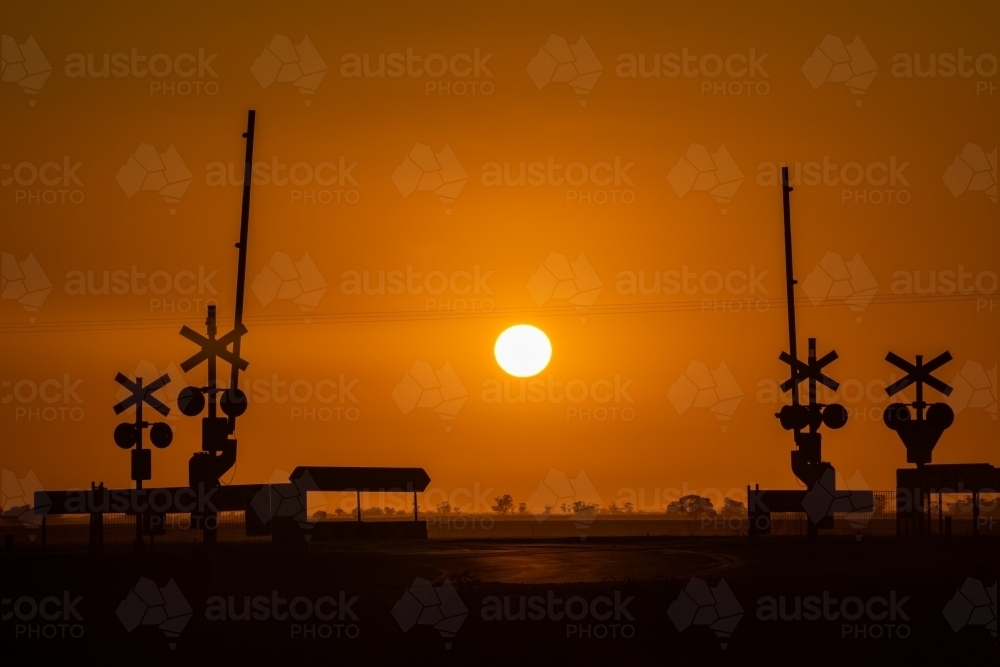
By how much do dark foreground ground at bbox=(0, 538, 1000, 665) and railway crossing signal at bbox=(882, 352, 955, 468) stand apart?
390 inches

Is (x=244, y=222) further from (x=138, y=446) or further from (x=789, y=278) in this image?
(x=789, y=278)

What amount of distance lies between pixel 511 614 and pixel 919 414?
26.4m

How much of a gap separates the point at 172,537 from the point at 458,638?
38.2 metres

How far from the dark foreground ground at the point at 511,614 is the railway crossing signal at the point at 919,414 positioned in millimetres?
9899

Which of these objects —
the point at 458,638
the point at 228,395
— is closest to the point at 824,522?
the point at 228,395

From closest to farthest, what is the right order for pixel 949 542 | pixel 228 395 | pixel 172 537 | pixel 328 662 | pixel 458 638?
pixel 328 662 → pixel 458 638 → pixel 228 395 → pixel 949 542 → pixel 172 537

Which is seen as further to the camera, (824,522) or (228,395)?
(824,522)

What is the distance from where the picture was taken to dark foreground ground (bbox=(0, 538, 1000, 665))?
19078 millimetres

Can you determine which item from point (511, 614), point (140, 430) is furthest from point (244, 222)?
point (511, 614)

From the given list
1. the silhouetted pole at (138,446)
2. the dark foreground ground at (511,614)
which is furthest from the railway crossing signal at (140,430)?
the dark foreground ground at (511,614)

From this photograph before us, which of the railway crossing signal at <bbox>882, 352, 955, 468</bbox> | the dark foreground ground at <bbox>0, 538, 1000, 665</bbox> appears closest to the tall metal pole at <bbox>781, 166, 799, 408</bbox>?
the railway crossing signal at <bbox>882, 352, 955, 468</bbox>

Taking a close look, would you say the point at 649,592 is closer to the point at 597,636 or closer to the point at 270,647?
the point at 597,636

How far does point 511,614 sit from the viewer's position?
22188 mm

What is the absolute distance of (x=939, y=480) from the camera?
4641 centimetres
